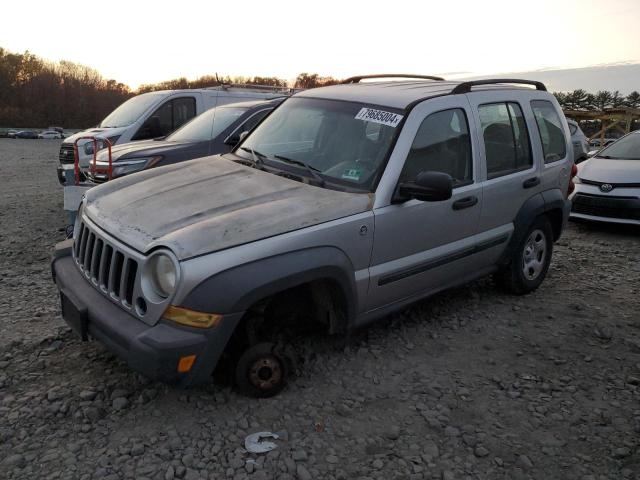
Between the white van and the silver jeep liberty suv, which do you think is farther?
the white van

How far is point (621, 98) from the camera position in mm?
31797

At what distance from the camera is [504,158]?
14.9 ft

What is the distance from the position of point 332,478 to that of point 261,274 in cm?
107

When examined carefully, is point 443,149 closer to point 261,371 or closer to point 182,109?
point 261,371

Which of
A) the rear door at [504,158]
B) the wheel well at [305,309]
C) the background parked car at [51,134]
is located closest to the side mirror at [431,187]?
the wheel well at [305,309]

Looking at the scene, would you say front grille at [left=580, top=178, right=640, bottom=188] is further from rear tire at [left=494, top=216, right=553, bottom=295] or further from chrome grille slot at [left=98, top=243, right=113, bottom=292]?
chrome grille slot at [left=98, top=243, right=113, bottom=292]

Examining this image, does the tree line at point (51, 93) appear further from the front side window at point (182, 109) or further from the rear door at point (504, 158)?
the rear door at point (504, 158)

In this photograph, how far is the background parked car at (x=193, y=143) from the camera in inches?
272

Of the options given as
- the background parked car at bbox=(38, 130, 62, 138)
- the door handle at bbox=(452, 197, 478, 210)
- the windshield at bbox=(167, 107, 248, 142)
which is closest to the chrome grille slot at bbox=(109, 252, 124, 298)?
the door handle at bbox=(452, 197, 478, 210)

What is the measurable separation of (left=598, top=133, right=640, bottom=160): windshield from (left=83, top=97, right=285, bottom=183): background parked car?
5109 mm

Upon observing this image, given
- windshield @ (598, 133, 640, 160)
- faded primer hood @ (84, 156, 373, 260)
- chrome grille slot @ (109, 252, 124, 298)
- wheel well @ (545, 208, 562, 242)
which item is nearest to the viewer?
faded primer hood @ (84, 156, 373, 260)

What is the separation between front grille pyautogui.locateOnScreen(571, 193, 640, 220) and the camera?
290 inches

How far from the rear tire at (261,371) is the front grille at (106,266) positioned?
2.40 feet

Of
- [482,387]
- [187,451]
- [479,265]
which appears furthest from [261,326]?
[479,265]
